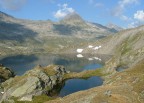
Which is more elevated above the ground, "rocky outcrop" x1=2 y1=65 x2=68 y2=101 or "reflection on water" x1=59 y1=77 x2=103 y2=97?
"rocky outcrop" x1=2 y1=65 x2=68 y2=101

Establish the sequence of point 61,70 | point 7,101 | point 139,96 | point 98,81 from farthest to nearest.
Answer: point 61,70 → point 98,81 → point 7,101 → point 139,96

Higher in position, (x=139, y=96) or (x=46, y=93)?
(x=139, y=96)

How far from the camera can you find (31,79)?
109688 millimetres

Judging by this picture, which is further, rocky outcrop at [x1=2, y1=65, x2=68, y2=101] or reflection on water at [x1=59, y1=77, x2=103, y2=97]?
reflection on water at [x1=59, y1=77, x2=103, y2=97]

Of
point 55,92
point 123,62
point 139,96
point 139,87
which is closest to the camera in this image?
point 139,96

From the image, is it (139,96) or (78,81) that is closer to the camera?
(139,96)

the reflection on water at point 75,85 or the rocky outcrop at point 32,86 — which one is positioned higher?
the rocky outcrop at point 32,86

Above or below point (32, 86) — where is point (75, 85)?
below

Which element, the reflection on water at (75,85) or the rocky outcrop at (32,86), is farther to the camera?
the reflection on water at (75,85)

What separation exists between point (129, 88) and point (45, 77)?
60502 mm

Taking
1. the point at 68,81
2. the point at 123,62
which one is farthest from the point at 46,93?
the point at 123,62

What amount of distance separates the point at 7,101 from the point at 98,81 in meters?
51.5

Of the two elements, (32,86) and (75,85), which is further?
(75,85)

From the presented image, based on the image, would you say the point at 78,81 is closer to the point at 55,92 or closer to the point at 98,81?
the point at 98,81
